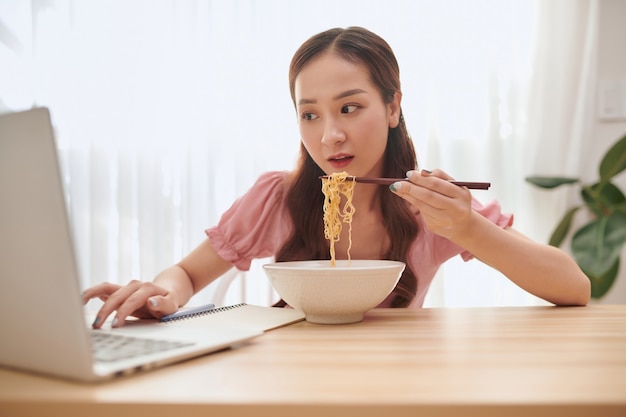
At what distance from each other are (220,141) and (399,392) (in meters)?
2.45

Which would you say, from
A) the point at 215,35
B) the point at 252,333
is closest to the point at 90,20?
the point at 215,35

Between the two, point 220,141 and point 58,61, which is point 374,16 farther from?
point 58,61

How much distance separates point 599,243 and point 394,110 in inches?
53.9

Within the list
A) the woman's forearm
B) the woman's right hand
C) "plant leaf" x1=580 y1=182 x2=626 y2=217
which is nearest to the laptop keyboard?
the woman's right hand

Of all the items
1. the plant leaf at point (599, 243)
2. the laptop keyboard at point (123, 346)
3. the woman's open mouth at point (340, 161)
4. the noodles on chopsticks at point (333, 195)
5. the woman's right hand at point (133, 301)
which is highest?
the woman's open mouth at point (340, 161)

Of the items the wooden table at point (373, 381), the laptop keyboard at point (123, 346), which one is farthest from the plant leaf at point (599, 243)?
the laptop keyboard at point (123, 346)

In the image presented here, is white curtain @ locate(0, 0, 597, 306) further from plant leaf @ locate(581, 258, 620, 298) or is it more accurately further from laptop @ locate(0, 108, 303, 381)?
laptop @ locate(0, 108, 303, 381)

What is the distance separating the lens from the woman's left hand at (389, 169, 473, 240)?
0.98 metres

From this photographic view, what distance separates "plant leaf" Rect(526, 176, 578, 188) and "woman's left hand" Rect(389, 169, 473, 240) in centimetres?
165

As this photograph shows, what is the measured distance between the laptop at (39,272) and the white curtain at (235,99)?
2.01m

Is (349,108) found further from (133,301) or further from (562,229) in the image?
(562,229)

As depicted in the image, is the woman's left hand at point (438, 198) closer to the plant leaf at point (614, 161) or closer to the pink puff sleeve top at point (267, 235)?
the pink puff sleeve top at point (267, 235)

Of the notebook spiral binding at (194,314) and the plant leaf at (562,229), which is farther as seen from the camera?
the plant leaf at (562,229)

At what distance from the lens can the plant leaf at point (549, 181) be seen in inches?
98.8
